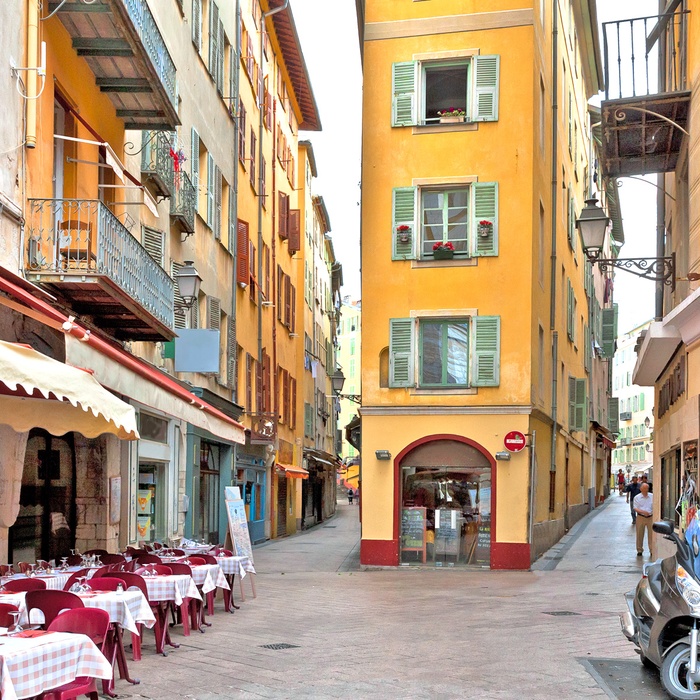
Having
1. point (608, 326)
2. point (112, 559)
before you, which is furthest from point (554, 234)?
point (608, 326)

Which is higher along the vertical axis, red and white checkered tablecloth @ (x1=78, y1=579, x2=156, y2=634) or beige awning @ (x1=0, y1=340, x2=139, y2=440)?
beige awning @ (x1=0, y1=340, x2=139, y2=440)

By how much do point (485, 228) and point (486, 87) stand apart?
3103mm

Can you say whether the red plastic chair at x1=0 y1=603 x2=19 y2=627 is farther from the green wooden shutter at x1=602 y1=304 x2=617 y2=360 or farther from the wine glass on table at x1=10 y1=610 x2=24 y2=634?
the green wooden shutter at x1=602 y1=304 x2=617 y2=360

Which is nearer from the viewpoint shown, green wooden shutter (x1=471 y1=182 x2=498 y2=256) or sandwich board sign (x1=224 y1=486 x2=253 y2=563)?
sandwich board sign (x1=224 y1=486 x2=253 y2=563)

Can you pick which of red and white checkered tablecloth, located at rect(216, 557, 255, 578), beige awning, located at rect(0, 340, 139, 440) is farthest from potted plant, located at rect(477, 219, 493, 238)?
beige awning, located at rect(0, 340, 139, 440)

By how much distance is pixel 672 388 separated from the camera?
18.7 meters

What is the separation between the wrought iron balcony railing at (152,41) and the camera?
46.2 feet

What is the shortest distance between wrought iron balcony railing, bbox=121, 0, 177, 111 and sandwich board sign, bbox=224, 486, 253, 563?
636 cm

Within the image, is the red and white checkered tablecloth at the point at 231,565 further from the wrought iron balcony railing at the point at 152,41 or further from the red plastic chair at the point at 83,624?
the red plastic chair at the point at 83,624

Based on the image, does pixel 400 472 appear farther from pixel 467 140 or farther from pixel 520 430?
pixel 467 140

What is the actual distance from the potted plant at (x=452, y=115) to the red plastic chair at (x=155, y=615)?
49.8 ft

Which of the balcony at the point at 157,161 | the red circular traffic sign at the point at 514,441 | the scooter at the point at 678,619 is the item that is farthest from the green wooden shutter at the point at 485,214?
the scooter at the point at 678,619

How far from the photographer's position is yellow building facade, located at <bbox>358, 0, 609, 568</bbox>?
23.0 metres

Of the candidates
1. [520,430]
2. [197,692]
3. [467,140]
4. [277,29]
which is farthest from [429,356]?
[277,29]
